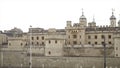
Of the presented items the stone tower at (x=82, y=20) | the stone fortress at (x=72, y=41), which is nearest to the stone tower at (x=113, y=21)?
the stone fortress at (x=72, y=41)

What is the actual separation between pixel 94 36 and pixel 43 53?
1218 cm

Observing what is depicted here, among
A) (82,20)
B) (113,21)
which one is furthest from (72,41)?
(113,21)

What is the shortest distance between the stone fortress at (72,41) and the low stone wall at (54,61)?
106 cm

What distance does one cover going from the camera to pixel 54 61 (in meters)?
68.4

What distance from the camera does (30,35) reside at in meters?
79.9

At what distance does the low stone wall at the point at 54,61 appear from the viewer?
211 feet

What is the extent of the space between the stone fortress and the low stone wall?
41.8 inches

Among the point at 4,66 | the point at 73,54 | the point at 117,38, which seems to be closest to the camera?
the point at 117,38

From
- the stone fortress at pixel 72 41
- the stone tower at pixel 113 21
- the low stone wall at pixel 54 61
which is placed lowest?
the low stone wall at pixel 54 61

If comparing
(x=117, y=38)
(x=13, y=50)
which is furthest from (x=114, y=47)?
(x=13, y=50)

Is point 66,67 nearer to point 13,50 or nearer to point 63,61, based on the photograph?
point 63,61

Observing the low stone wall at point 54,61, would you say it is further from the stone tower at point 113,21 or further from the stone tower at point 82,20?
the stone tower at point 113,21

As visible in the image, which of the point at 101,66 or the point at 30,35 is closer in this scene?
the point at 101,66

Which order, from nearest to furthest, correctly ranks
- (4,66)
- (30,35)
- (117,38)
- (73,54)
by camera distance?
(117,38)
(73,54)
(4,66)
(30,35)
